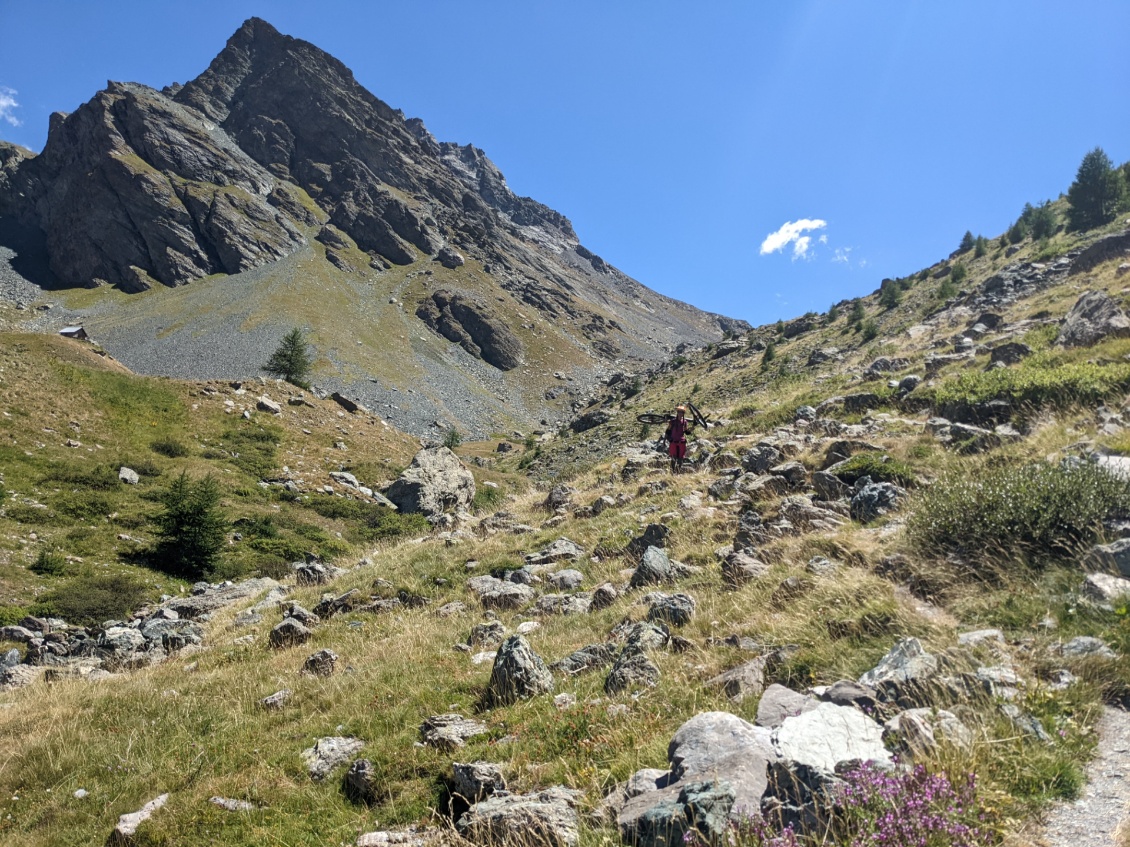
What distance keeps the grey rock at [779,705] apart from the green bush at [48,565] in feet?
67.0

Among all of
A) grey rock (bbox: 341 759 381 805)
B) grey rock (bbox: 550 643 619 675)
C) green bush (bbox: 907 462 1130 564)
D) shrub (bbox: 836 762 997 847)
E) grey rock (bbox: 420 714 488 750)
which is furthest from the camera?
grey rock (bbox: 550 643 619 675)

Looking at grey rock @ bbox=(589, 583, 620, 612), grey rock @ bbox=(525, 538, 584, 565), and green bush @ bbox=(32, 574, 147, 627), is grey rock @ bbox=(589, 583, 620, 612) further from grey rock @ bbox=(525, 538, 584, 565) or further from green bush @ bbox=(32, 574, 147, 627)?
green bush @ bbox=(32, 574, 147, 627)

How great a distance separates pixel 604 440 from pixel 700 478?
97.2 feet

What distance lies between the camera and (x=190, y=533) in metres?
18.8

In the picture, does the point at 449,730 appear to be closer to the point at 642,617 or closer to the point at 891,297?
the point at 642,617

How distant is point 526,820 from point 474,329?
412ft

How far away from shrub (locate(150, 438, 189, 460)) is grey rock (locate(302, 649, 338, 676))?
24185mm

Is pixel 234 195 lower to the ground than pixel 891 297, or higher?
higher

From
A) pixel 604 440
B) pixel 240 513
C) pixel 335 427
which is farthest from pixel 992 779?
pixel 604 440

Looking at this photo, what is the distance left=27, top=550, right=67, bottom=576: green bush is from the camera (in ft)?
52.5

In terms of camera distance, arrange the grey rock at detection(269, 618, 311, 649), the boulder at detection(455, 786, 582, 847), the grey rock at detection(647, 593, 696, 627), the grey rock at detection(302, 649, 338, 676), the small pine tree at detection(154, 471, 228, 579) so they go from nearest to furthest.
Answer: the boulder at detection(455, 786, 582, 847)
the grey rock at detection(647, 593, 696, 627)
the grey rock at detection(302, 649, 338, 676)
the grey rock at detection(269, 618, 311, 649)
the small pine tree at detection(154, 471, 228, 579)

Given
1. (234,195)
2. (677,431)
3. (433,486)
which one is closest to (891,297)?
(677,431)

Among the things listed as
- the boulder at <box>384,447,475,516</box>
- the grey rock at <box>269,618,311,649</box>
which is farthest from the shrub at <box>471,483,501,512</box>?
the grey rock at <box>269,618,311,649</box>

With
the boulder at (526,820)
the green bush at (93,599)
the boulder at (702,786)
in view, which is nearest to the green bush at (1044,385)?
the boulder at (702,786)
